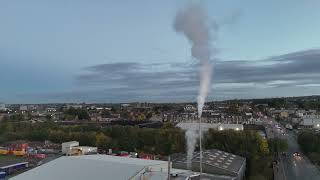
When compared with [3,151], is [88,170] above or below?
above

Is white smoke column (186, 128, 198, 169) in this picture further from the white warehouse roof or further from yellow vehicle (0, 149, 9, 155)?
yellow vehicle (0, 149, 9, 155)

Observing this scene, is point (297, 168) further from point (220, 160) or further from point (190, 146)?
point (190, 146)

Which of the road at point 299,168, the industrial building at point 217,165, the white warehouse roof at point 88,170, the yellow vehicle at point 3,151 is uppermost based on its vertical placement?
the white warehouse roof at point 88,170

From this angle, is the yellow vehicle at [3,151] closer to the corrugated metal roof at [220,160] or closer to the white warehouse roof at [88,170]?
the white warehouse roof at [88,170]

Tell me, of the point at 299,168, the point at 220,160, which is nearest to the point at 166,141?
the point at 220,160

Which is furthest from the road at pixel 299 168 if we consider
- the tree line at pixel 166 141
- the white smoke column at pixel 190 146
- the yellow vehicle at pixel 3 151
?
the yellow vehicle at pixel 3 151

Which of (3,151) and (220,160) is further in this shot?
(3,151)

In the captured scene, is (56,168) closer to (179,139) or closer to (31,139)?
(179,139)

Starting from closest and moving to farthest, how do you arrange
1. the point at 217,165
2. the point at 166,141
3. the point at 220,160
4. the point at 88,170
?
1. the point at 88,170
2. the point at 217,165
3. the point at 220,160
4. the point at 166,141

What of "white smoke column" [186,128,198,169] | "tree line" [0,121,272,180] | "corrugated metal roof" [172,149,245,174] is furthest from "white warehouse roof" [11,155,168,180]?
"tree line" [0,121,272,180]
